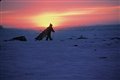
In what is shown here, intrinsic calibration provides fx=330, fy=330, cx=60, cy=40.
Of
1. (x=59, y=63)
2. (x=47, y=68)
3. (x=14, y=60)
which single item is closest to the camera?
(x=47, y=68)

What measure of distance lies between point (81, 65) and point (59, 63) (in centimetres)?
59

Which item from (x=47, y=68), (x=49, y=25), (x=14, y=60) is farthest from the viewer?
(x=49, y=25)

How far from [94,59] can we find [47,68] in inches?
72.0

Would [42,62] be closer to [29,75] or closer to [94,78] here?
[29,75]

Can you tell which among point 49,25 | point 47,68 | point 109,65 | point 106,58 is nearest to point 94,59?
point 106,58

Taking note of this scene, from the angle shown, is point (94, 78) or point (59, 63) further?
point (59, 63)

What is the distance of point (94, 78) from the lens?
621cm

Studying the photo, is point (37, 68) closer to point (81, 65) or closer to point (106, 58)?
point (81, 65)

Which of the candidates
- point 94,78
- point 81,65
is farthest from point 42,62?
point 94,78

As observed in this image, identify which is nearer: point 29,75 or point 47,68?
point 29,75

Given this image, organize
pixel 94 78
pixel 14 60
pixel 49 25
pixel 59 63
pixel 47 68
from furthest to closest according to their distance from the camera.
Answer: pixel 49 25 → pixel 14 60 → pixel 59 63 → pixel 47 68 → pixel 94 78

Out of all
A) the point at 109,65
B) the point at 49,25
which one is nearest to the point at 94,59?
the point at 109,65

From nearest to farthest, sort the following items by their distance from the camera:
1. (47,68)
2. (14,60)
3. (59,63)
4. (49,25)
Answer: (47,68), (59,63), (14,60), (49,25)

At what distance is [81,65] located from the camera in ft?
24.9
